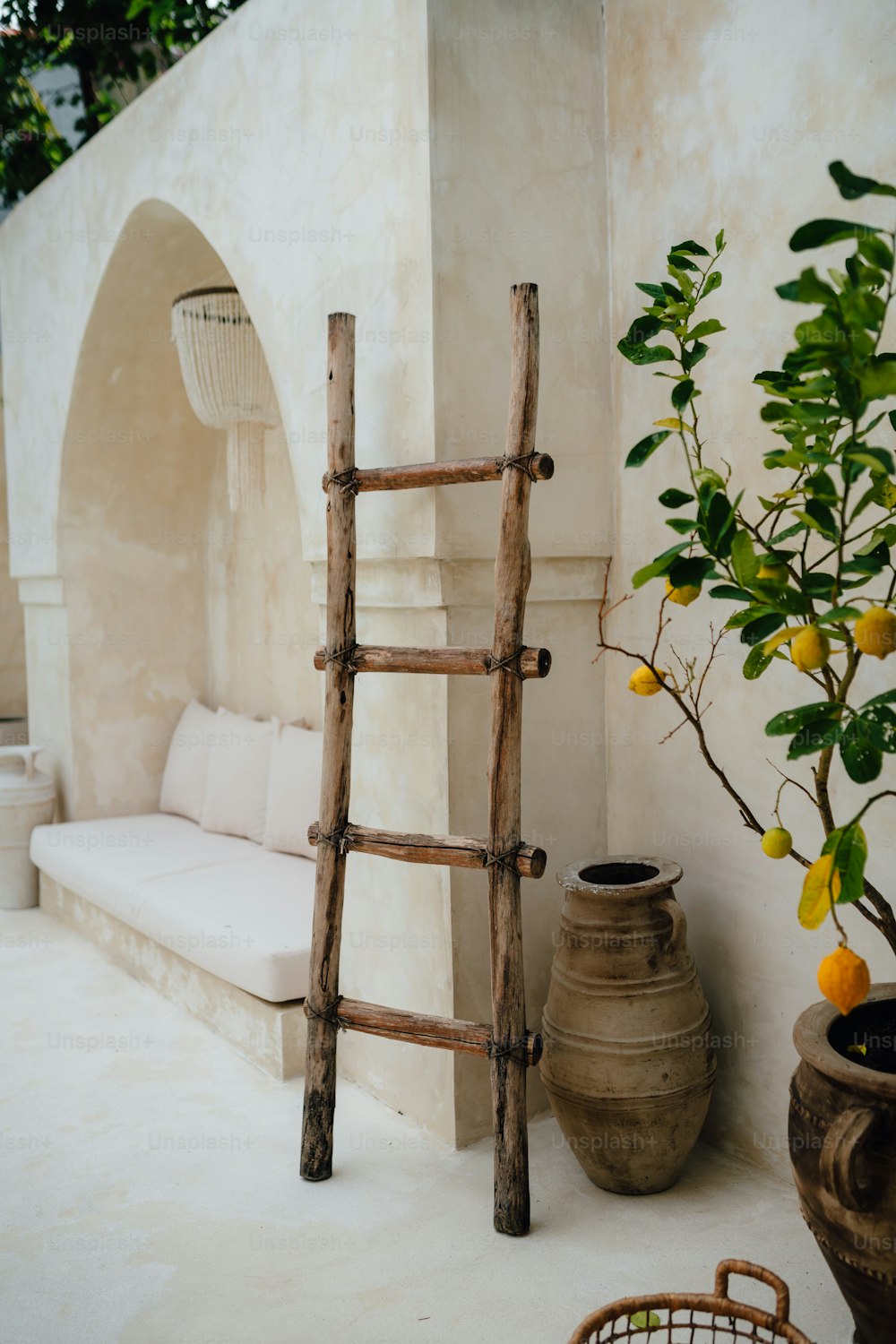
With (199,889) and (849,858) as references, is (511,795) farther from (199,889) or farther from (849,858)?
(199,889)

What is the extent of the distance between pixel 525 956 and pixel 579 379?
1472mm

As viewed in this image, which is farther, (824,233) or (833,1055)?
(833,1055)

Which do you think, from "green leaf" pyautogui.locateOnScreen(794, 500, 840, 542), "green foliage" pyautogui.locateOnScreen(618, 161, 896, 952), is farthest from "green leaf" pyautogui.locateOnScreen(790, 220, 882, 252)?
"green leaf" pyautogui.locateOnScreen(794, 500, 840, 542)

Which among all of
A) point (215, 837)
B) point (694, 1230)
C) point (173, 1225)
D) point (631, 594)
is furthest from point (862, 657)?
point (215, 837)

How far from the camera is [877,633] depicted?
155 cm

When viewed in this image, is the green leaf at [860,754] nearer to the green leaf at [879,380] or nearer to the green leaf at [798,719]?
the green leaf at [798,719]

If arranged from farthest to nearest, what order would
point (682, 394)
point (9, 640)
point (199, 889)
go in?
point (9, 640)
point (199, 889)
point (682, 394)

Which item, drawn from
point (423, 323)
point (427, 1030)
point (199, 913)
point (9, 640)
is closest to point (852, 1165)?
point (427, 1030)

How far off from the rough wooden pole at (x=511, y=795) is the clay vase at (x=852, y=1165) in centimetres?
65

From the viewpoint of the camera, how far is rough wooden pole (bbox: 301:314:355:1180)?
2674 mm

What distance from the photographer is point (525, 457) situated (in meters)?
2.41

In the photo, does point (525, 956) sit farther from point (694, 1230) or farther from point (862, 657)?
point (862, 657)

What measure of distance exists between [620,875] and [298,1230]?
3.45 ft

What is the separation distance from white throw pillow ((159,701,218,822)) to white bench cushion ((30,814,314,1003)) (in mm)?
76
